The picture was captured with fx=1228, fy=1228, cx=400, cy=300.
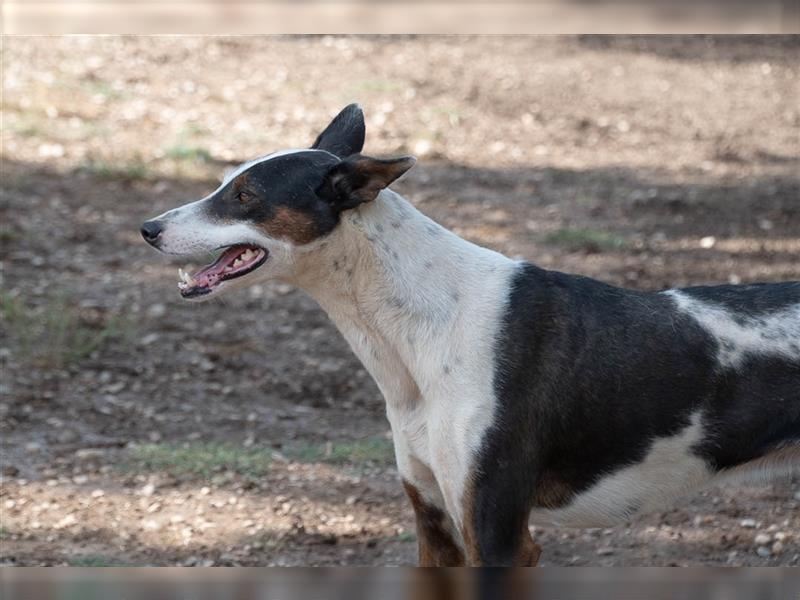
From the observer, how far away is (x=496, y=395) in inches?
129

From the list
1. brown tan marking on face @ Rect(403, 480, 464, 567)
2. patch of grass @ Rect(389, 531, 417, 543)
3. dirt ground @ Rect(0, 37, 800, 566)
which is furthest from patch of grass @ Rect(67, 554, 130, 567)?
brown tan marking on face @ Rect(403, 480, 464, 567)

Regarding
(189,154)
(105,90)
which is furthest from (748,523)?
(105,90)

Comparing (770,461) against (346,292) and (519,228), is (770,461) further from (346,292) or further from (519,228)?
(519,228)

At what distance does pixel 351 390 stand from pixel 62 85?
4.98 meters

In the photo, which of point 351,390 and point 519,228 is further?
point 519,228

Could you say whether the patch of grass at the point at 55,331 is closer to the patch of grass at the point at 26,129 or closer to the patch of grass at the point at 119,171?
the patch of grass at the point at 119,171

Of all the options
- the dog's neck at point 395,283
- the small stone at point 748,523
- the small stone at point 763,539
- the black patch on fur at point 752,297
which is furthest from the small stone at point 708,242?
the dog's neck at point 395,283

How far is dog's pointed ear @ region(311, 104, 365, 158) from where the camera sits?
3736 mm

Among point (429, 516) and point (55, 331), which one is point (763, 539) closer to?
point (429, 516)

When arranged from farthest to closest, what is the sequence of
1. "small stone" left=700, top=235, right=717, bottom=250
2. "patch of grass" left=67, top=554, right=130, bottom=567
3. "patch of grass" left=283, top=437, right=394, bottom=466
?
"small stone" left=700, top=235, right=717, bottom=250
"patch of grass" left=283, top=437, right=394, bottom=466
"patch of grass" left=67, top=554, right=130, bottom=567

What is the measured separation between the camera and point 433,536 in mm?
3557

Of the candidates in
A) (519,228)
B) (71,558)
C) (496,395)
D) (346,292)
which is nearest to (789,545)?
(496,395)

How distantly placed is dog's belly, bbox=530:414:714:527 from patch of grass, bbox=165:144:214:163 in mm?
5821

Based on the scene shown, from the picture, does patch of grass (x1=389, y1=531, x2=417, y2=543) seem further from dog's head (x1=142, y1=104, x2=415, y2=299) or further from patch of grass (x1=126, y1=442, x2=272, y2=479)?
dog's head (x1=142, y1=104, x2=415, y2=299)
